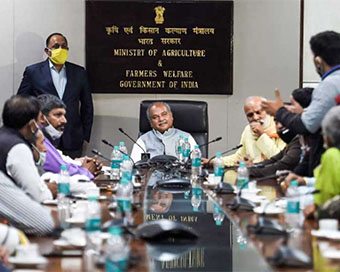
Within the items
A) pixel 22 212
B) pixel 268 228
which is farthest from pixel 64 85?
pixel 268 228

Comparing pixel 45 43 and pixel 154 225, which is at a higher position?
pixel 45 43

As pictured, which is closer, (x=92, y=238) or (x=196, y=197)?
(x=92, y=238)

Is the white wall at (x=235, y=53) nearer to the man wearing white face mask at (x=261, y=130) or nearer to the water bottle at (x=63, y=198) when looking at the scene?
the man wearing white face mask at (x=261, y=130)

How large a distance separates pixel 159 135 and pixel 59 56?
1.45 metres

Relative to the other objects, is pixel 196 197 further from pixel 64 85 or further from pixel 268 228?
pixel 64 85

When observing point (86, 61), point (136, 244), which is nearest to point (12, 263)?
point (136, 244)

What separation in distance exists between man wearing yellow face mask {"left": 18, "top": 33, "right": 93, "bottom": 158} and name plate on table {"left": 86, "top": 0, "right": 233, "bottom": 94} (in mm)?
310

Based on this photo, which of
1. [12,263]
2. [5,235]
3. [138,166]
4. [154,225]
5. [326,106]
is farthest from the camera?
[138,166]

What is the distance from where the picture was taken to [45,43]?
7480 mm

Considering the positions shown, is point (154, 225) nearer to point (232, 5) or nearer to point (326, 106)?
point (326, 106)

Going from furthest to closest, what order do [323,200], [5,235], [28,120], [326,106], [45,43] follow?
[45,43], [326,106], [28,120], [323,200], [5,235]

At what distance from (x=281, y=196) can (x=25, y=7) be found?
4.37m

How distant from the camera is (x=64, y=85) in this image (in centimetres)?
723

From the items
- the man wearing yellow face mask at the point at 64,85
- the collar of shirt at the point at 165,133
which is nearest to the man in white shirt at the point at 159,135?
the collar of shirt at the point at 165,133
